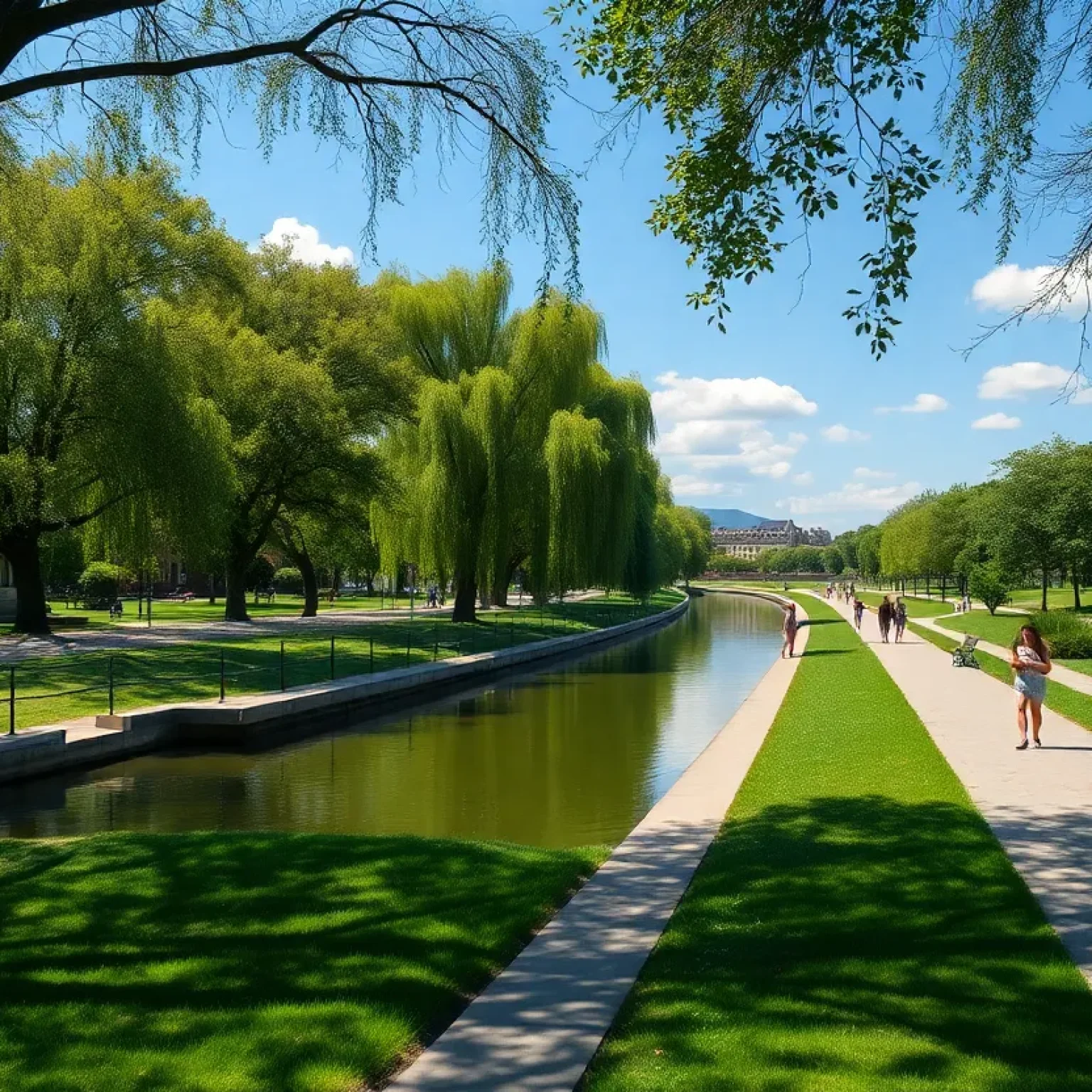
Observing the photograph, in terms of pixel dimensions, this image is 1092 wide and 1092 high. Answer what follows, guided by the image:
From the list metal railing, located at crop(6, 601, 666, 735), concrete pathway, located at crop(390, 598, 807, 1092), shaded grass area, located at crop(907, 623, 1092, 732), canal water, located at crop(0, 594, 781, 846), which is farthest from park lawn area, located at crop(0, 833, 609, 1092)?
shaded grass area, located at crop(907, 623, 1092, 732)

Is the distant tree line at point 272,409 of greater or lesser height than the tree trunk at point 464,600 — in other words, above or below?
above

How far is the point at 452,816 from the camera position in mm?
11219

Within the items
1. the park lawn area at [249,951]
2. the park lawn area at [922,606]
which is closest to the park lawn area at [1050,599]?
the park lawn area at [922,606]

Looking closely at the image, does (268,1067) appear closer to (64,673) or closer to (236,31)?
(236,31)

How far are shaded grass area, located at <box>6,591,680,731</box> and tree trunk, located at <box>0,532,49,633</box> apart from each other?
4.30 m

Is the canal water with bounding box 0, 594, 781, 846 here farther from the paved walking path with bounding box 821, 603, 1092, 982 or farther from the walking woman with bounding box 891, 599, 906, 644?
the walking woman with bounding box 891, 599, 906, 644

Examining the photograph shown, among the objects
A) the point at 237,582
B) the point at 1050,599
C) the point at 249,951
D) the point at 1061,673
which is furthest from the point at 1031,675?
the point at 1050,599

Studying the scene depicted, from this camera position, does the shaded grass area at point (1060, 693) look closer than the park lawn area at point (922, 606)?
Yes

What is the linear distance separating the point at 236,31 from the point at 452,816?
304 inches

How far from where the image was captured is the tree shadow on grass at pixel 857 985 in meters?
3.89

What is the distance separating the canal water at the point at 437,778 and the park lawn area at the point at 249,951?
7.46 feet

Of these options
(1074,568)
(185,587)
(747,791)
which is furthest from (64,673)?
(185,587)

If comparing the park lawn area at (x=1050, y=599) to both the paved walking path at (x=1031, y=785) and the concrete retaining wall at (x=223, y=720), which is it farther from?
the concrete retaining wall at (x=223, y=720)

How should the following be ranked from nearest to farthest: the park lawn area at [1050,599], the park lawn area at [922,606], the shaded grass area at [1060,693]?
the shaded grass area at [1060,693] → the park lawn area at [922,606] → the park lawn area at [1050,599]
